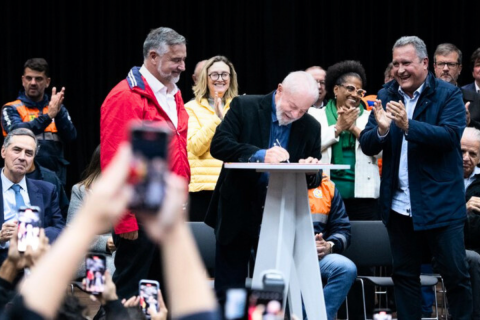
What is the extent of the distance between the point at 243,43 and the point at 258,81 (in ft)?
1.15

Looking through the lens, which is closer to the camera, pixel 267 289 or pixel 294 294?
pixel 267 289

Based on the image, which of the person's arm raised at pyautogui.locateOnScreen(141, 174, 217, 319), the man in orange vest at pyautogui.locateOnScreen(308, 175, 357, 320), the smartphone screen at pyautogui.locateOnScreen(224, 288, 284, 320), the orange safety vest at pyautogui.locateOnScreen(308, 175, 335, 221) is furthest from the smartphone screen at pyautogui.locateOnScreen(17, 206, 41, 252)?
the orange safety vest at pyautogui.locateOnScreen(308, 175, 335, 221)

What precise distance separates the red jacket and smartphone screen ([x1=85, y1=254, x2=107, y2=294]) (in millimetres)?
1732

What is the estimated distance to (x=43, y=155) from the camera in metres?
6.16

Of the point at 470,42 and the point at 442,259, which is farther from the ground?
the point at 470,42

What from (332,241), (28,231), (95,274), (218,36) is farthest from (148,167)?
(218,36)

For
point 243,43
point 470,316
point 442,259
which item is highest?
point 243,43

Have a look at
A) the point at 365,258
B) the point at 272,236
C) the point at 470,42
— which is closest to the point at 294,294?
the point at 272,236

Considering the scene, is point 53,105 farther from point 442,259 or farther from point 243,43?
point 442,259

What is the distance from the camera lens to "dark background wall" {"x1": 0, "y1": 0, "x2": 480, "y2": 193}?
296 inches

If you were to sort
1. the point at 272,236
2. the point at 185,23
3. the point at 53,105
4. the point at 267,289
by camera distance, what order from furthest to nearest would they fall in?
the point at 185,23, the point at 53,105, the point at 272,236, the point at 267,289

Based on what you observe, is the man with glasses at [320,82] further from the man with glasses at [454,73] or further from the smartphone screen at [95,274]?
the smartphone screen at [95,274]

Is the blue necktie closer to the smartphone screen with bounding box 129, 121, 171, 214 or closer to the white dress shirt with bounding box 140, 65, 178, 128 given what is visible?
the white dress shirt with bounding box 140, 65, 178, 128

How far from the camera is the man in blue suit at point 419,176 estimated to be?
422 centimetres
